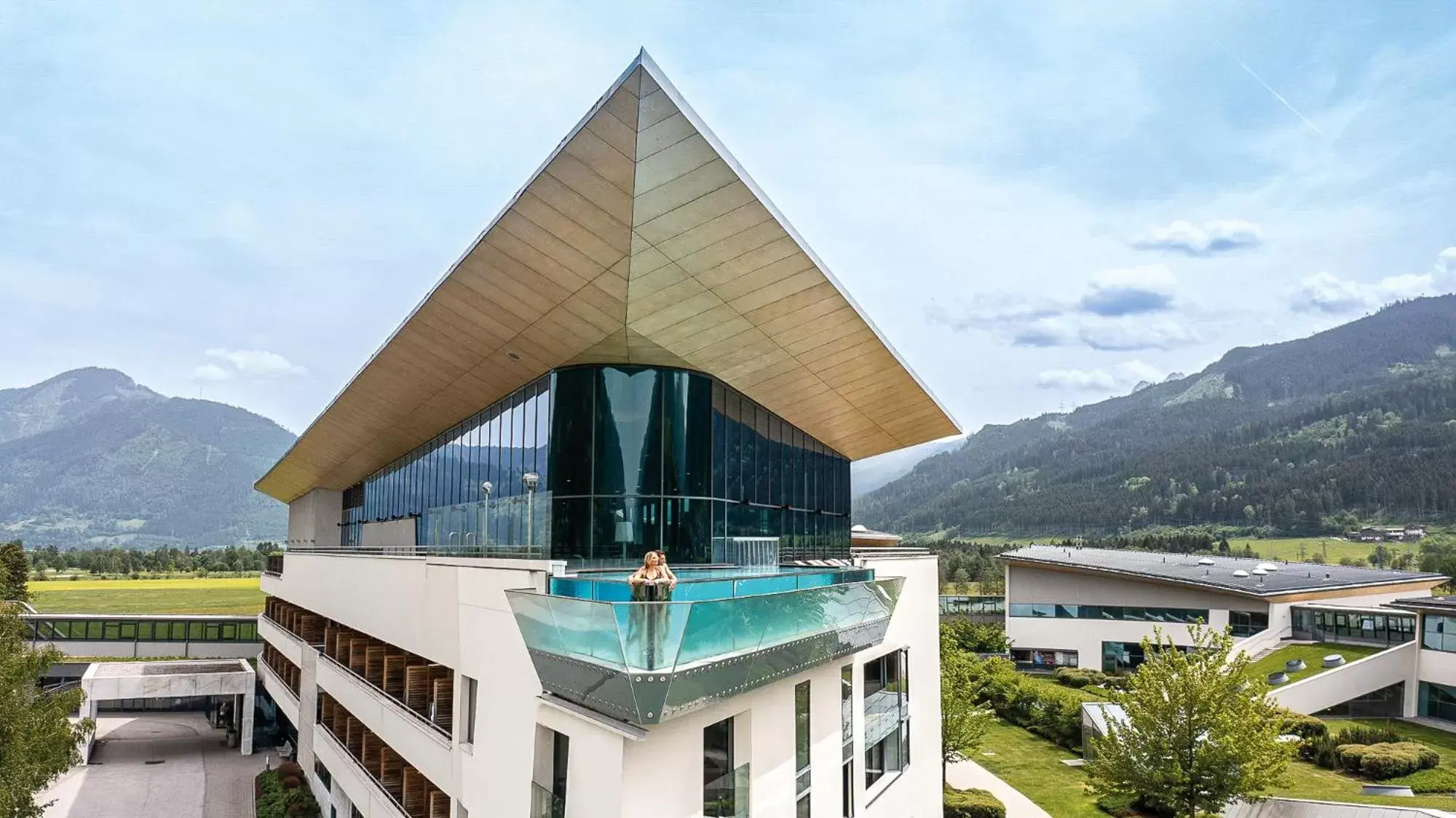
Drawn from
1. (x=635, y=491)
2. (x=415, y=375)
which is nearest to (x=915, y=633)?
(x=635, y=491)

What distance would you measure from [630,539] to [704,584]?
19.7 feet

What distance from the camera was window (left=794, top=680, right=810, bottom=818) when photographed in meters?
15.2

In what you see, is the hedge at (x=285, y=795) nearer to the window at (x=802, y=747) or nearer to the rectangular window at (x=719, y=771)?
the window at (x=802, y=747)

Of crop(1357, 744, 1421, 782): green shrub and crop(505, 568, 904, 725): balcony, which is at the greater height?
crop(505, 568, 904, 725): balcony

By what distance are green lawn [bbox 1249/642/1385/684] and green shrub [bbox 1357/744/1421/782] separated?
38.3 feet

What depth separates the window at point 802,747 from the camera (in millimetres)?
15172

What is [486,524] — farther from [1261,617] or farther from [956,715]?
[1261,617]

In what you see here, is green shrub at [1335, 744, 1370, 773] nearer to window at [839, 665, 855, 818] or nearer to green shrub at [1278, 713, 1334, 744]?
green shrub at [1278, 713, 1334, 744]

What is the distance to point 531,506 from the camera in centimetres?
1875

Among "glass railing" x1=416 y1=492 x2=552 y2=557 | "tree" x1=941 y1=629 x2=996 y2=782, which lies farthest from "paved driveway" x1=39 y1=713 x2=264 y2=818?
"tree" x1=941 y1=629 x2=996 y2=782

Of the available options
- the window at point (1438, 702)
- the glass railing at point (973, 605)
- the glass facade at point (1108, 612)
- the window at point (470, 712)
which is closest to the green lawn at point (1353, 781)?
the window at point (1438, 702)

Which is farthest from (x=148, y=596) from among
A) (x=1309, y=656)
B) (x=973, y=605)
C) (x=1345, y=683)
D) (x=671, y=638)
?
(x=1345, y=683)

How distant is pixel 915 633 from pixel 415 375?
1518cm

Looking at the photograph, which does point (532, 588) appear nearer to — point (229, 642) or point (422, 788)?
point (422, 788)
